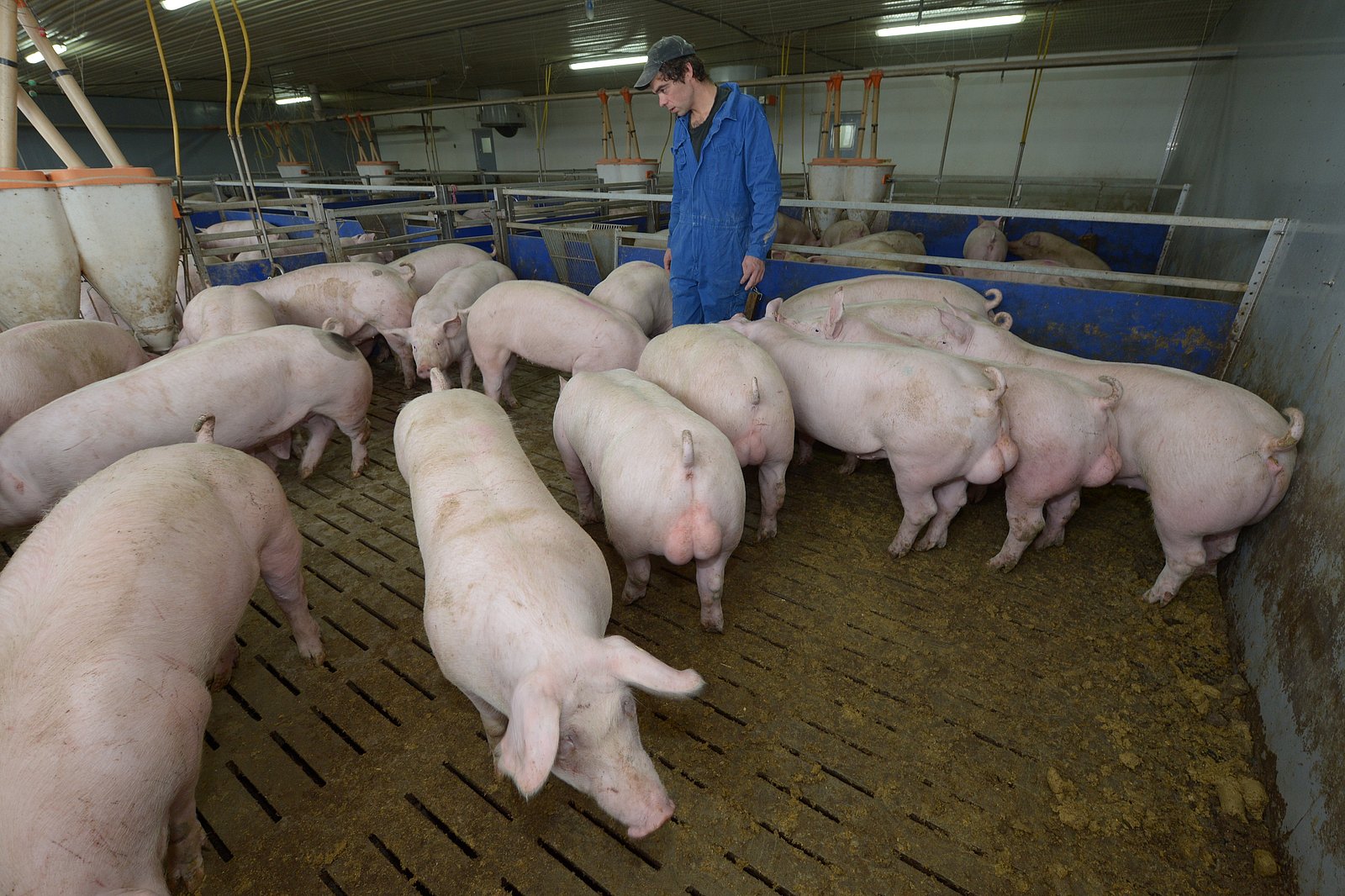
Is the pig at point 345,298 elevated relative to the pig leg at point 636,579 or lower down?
elevated

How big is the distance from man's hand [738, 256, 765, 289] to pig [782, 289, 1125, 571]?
1.57 metres

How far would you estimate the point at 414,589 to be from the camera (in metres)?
2.90

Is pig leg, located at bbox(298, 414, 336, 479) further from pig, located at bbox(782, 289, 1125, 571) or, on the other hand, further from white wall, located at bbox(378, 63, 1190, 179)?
white wall, located at bbox(378, 63, 1190, 179)

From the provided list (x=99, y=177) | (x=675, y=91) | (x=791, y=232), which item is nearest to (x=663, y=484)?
(x=675, y=91)

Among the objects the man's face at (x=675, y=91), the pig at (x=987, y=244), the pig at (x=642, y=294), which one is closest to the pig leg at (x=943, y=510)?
the pig at (x=642, y=294)

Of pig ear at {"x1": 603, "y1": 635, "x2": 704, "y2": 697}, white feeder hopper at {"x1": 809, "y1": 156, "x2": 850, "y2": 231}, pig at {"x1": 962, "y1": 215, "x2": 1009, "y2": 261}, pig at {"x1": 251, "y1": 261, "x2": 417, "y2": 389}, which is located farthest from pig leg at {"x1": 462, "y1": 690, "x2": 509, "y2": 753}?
pig at {"x1": 962, "y1": 215, "x2": 1009, "y2": 261}

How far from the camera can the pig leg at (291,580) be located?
7.37ft

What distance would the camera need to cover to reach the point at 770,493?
3139 mm

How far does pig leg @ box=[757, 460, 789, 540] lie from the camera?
307cm

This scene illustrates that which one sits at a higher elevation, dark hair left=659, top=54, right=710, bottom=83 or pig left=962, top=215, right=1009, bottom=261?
dark hair left=659, top=54, right=710, bottom=83

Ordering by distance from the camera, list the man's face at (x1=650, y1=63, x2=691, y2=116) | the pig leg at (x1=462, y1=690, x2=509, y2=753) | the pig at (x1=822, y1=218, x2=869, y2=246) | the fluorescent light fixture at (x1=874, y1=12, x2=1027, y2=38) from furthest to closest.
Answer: the fluorescent light fixture at (x1=874, y1=12, x2=1027, y2=38) < the pig at (x1=822, y1=218, x2=869, y2=246) < the man's face at (x1=650, y1=63, x2=691, y2=116) < the pig leg at (x1=462, y1=690, x2=509, y2=753)

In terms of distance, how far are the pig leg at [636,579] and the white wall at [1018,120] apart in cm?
898

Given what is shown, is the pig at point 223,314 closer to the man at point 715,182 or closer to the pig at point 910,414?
the man at point 715,182

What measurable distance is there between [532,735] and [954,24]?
1053 centimetres
